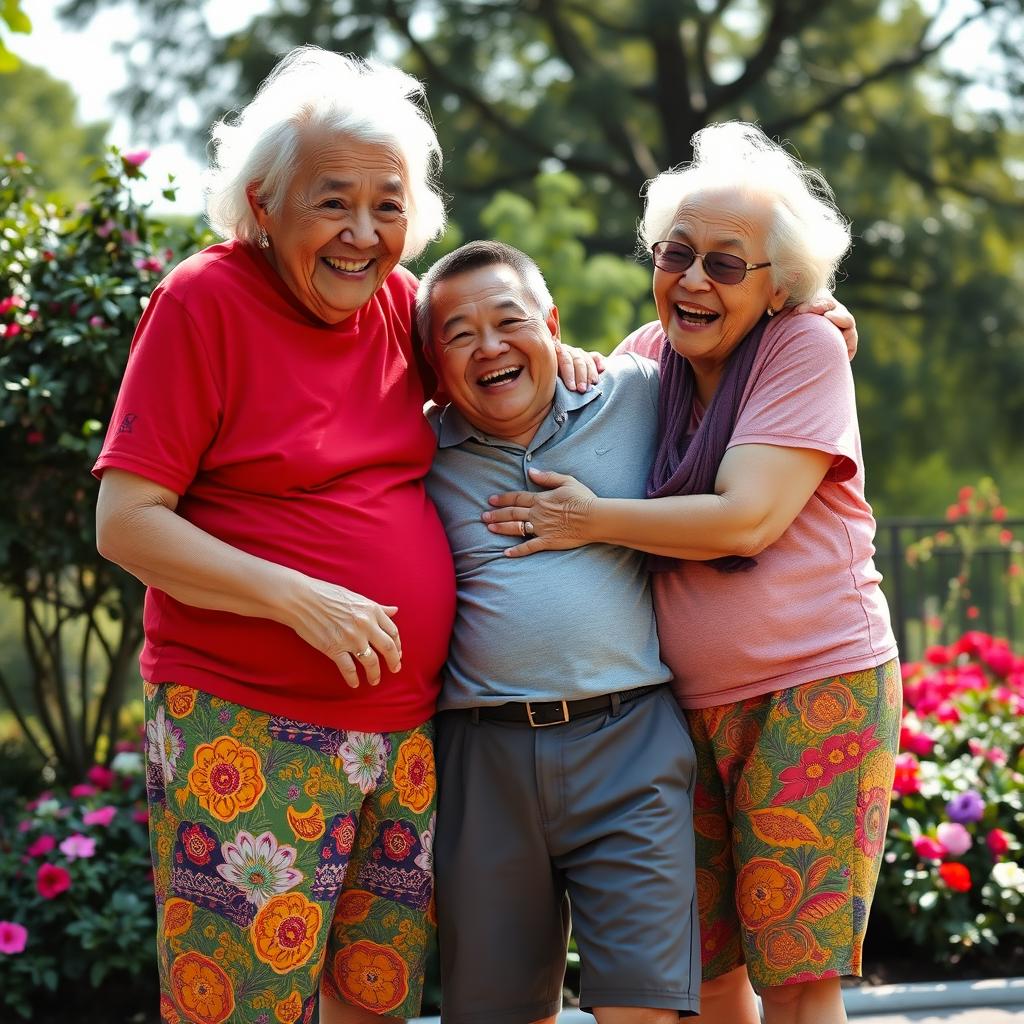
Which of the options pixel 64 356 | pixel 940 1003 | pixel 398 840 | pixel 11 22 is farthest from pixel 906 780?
pixel 11 22

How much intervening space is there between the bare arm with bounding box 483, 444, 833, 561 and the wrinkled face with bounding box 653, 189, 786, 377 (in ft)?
0.86

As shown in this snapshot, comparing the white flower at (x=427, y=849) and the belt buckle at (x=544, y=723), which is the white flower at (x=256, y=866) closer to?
the white flower at (x=427, y=849)

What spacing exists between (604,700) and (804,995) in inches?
28.7

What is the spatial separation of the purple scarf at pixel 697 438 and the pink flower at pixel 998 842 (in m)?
1.76

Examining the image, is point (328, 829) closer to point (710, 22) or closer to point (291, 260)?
point (291, 260)

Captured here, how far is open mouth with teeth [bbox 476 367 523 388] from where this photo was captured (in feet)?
8.49

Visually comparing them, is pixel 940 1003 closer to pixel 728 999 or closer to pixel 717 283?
pixel 728 999

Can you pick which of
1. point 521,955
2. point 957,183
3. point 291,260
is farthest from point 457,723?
point 957,183

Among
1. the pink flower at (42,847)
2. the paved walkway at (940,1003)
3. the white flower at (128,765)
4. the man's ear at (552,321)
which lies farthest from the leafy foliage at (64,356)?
the paved walkway at (940,1003)

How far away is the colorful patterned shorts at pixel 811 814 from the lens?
253 centimetres

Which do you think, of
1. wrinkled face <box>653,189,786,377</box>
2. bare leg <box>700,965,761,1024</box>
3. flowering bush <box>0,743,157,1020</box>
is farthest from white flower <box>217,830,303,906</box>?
flowering bush <box>0,743,157,1020</box>

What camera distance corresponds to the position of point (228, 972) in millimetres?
2352

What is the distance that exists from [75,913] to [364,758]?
1663 mm

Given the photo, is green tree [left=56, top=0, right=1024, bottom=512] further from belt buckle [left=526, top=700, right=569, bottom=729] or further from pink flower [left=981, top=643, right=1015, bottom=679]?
belt buckle [left=526, top=700, right=569, bottom=729]
